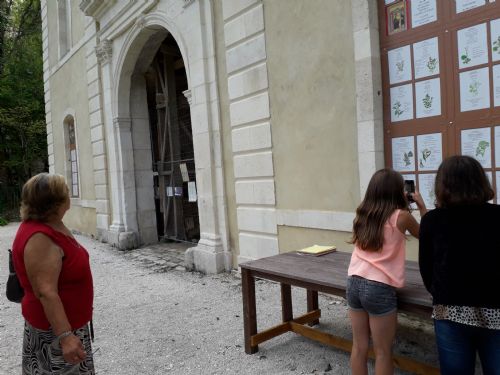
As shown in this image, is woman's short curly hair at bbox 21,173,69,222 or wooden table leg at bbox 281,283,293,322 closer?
woman's short curly hair at bbox 21,173,69,222

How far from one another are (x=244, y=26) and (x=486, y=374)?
4923 mm

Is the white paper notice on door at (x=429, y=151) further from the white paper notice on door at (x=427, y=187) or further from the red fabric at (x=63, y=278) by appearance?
the red fabric at (x=63, y=278)

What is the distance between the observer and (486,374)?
6.39ft

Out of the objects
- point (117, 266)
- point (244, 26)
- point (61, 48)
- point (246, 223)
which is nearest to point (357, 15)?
point (244, 26)

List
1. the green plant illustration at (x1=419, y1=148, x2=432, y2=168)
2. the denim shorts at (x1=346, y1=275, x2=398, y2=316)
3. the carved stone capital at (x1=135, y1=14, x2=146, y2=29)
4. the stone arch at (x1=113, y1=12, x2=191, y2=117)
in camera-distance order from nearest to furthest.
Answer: the denim shorts at (x1=346, y1=275, x2=398, y2=316) < the green plant illustration at (x1=419, y1=148, x2=432, y2=168) < the stone arch at (x1=113, y1=12, x2=191, y2=117) < the carved stone capital at (x1=135, y1=14, x2=146, y2=29)

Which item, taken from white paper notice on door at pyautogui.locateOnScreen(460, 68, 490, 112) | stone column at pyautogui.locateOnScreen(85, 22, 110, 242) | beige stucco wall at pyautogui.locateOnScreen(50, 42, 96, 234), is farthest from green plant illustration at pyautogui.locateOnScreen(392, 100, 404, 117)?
beige stucco wall at pyautogui.locateOnScreen(50, 42, 96, 234)

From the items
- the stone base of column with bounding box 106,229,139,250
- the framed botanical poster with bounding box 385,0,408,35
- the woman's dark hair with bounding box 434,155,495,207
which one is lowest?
the stone base of column with bounding box 106,229,139,250

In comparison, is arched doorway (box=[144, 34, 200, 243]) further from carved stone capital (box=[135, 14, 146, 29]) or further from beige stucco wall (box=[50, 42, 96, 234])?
beige stucco wall (box=[50, 42, 96, 234])

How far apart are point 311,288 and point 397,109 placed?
218cm

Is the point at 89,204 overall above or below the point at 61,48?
below

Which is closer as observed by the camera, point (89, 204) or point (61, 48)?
point (89, 204)

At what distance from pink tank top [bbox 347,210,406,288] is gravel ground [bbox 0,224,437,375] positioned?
1.13 meters

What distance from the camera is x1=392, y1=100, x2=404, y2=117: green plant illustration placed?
418cm

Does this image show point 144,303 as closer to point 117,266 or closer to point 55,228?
point 117,266
